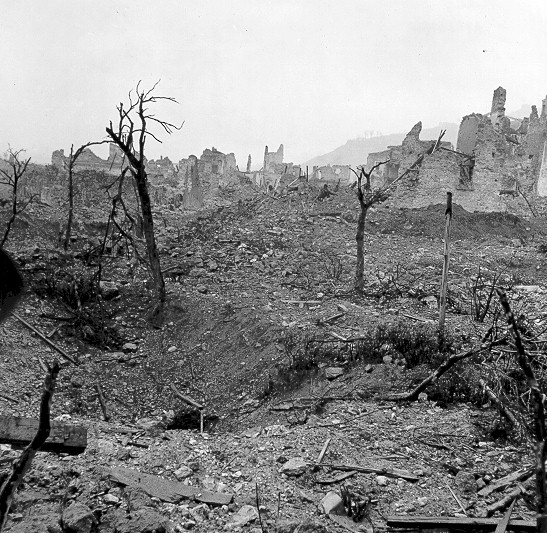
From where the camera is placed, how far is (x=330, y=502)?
3.09 meters

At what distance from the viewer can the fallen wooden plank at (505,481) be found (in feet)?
10.7

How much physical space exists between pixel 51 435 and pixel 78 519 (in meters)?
0.53

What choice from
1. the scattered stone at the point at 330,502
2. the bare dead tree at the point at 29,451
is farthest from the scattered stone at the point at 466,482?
the bare dead tree at the point at 29,451

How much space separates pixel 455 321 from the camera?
24.4 feet

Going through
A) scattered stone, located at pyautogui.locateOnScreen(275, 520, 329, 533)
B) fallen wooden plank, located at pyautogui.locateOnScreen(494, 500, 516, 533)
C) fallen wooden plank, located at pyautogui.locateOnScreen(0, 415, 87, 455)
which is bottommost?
scattered stone, located at pyautogui.locateOnScreen(275, 520, 329, 533)

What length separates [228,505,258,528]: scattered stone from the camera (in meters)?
2.92

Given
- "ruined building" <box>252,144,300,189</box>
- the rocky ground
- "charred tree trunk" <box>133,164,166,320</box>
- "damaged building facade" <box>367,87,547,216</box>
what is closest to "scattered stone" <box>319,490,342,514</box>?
the rocky ground

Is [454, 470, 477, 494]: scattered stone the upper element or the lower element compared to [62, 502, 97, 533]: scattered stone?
lower

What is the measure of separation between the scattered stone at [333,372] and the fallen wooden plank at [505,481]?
239 centimetres

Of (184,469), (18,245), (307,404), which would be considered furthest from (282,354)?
(18,245)

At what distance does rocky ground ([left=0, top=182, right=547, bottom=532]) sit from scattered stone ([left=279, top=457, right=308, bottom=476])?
0.01 metres

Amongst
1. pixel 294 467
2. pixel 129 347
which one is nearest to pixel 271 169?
pixel 129 347

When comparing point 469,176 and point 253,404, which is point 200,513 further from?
point 469,176

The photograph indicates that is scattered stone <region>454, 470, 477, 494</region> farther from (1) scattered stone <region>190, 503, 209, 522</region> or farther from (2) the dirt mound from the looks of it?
(2) the dirt mound
